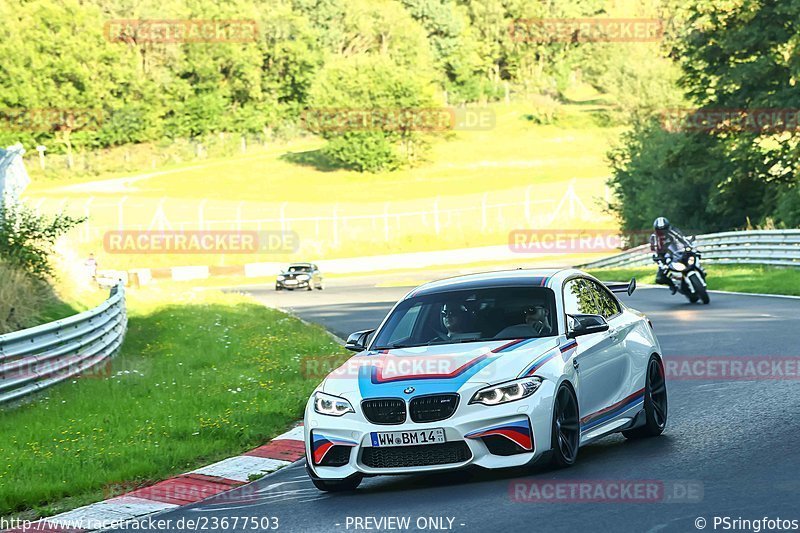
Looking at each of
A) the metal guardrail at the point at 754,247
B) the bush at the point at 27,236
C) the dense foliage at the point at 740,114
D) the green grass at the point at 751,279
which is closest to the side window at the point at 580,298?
the bush at the point at 27,236

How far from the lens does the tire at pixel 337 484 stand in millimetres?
8914

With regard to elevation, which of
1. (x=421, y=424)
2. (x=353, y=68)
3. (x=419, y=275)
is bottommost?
(x=419, y=275)

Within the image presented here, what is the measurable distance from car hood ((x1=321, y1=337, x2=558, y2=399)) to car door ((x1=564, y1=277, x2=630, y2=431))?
401mm

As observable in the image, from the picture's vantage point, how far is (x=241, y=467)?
35.4 ft

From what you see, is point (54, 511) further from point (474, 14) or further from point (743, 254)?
point (474, 14)

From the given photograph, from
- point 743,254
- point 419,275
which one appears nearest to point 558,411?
point 743,254

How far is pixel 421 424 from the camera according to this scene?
8461mm

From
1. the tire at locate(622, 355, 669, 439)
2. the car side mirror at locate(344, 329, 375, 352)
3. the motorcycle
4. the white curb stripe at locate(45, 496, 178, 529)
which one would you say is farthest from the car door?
the motorcycle

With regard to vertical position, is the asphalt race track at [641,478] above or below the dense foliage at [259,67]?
below

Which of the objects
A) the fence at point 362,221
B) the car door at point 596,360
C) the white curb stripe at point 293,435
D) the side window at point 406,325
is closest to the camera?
the car door at point 596,360

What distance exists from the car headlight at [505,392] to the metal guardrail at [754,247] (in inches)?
980

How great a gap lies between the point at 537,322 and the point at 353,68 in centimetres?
10832
